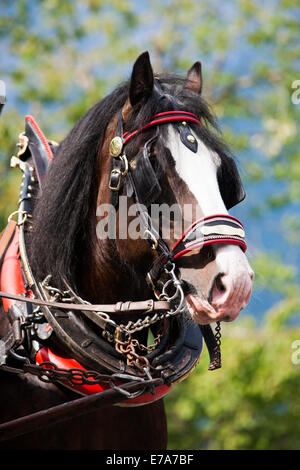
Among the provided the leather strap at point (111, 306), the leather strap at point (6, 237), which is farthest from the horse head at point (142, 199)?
the leather strap at point (6, 237)

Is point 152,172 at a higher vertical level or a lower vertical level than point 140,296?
higher

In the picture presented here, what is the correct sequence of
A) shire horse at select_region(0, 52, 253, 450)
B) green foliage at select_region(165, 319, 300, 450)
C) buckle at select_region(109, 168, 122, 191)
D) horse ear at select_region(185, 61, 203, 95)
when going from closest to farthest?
shire horse at select_region(0, 52, 253, 450), buckle at select_region(109, 168, 122, 191), horse ear at select_region(185, 61, 203, 95), green foliage at select_region(165, 319, 300, 450)

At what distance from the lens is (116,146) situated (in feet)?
7.24

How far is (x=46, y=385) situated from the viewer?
2.29 metres

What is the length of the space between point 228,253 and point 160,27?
809 centimetres

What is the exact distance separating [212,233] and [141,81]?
65cm

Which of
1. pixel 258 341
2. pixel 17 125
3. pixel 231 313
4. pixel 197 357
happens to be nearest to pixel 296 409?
pixel 258 341

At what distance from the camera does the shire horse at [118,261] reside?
6.72 ft

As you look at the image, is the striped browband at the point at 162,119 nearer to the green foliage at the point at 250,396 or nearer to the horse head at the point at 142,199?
the horse head at the point at 142,199

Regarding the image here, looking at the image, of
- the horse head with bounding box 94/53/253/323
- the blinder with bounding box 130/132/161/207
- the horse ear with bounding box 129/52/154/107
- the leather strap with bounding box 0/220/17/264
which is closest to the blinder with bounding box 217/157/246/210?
the horse head with bounding box 94/53/253/323

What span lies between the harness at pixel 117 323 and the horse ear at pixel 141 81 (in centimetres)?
11

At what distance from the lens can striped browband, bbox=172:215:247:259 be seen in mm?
1951

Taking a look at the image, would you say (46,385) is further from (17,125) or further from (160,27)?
(160,27)

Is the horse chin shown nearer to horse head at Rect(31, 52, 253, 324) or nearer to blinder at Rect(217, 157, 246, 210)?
horse head at Rect(31, 52, 253, 324)
